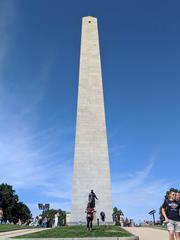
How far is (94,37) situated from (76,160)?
13617 millimetres

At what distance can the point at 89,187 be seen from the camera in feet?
96.5

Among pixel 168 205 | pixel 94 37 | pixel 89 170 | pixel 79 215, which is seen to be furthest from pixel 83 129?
pixel 168 205

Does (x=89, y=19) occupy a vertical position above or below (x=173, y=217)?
above

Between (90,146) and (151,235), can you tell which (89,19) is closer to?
(90,146)

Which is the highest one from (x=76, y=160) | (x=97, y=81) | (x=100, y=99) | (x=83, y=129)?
(x=97, y=81)

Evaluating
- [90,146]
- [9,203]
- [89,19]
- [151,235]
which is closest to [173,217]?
[151,235]

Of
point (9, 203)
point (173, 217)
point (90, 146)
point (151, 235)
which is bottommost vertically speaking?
point (151, 235)

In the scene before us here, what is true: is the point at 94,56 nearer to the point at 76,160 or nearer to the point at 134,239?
the point at 76,160

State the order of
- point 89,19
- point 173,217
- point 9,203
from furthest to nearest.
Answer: point 9,203 < point 89,19 < point 173,217

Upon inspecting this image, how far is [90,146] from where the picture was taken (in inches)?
1206

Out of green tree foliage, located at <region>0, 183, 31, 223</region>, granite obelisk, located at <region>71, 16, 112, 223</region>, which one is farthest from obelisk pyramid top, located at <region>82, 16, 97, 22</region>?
green tree foliage, located at <region>0, 183, 31, 223</region>

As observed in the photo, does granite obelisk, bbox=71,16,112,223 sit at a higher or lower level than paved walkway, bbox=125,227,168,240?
higher

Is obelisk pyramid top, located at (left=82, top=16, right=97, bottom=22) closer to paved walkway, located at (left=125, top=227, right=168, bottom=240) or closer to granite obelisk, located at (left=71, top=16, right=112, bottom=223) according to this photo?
granite obelisk, located at (left=71, top=16, right=112, bottom=223)

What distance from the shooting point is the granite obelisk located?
29188 millimetres
